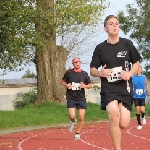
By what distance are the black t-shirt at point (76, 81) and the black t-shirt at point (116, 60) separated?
255 inches

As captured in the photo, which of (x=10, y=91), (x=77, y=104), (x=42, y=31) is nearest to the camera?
(x=77, y=104)

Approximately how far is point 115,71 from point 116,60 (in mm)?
191

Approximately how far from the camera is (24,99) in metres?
48.4

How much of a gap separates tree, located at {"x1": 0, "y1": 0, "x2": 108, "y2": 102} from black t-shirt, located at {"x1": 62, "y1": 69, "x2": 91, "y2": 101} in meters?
8.81

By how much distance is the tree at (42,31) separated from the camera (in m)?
24.1

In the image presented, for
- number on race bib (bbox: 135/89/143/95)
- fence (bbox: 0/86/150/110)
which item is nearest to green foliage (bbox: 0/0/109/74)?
number on race bib (bbox: 135/89/143/95)

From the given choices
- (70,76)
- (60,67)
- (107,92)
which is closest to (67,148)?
(70,76)

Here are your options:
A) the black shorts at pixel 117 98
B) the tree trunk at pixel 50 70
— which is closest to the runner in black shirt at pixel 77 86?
the black shorts at pixel 117 98

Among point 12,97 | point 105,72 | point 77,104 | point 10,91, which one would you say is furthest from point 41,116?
point 10,91

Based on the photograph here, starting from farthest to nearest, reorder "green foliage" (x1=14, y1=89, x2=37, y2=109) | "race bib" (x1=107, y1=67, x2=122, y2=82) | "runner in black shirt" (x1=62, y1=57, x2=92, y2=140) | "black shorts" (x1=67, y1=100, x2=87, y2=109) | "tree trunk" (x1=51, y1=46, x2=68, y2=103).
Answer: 1. "green foliage" (x1=14, y1=89, x2=37, y2=109)
2. "tree trunk" (x1=51, y1=46, x2=68, y2=103)
3. "black shorts" (x1=67, y1=100, x2=87, y2=109)
4. "runner in black shirt" (x1=62, y1=57, x2=92, y2=140)
5. "race bib" (x1=107, y1=67, x2=122, y2=82)

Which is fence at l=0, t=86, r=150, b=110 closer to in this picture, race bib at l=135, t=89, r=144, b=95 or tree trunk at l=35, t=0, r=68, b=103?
tree trunk at l=35, t=0, r=68, b=103

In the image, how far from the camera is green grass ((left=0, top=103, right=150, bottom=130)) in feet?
81.0

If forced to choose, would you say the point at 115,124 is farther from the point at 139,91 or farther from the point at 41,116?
the point at 41,116

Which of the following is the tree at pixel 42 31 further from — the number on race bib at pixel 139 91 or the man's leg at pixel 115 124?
the man's leg at pixel 115 124
